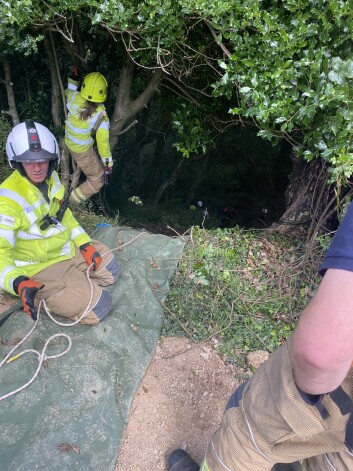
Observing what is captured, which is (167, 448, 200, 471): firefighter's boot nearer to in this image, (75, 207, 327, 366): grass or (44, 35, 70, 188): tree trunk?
(75, 207, 327, 366): grass

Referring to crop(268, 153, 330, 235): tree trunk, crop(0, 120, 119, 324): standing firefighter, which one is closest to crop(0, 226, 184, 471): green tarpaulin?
crop(0, 120, 119, 324): standing firefighter

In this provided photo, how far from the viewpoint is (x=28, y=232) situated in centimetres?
335

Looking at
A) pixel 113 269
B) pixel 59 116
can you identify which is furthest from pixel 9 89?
pixel 113 269

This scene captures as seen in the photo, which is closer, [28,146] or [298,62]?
[298,62]

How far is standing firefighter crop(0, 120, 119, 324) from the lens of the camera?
310 cm

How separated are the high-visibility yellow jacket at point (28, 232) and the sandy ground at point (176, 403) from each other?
70 cm

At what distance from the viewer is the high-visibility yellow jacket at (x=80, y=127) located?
210 inches

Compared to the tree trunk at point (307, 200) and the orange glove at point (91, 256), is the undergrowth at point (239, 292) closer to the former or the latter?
the tree trunk at point (307, 200)

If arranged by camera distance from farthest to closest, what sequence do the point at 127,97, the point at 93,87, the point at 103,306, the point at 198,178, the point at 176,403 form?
the point at 198,178
the point at 127,97
the point at 93,87
the point at 103,306
the point at 176,403

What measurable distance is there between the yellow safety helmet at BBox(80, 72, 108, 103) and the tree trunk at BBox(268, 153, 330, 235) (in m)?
2.72

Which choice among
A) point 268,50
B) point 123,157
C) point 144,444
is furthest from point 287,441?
point 123,157

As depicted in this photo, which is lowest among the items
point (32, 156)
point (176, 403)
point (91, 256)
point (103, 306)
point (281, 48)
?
point (176, 403)

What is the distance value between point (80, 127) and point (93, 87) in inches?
22.1

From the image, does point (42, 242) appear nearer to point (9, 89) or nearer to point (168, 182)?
point (9, 89)
